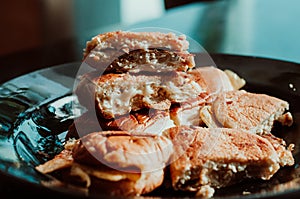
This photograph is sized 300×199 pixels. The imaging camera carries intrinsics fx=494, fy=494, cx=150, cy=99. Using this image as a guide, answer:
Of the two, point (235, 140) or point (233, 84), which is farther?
point (233, 84)

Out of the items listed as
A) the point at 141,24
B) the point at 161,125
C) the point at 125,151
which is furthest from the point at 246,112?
the point at 141,24

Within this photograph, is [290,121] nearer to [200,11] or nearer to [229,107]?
[229,107]

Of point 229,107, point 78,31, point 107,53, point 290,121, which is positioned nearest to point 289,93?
point 290,121

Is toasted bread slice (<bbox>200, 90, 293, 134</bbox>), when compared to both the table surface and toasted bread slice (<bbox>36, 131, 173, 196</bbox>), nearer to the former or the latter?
toasted bread slice (<bbox>36, 131, 173, 196</bbox>)

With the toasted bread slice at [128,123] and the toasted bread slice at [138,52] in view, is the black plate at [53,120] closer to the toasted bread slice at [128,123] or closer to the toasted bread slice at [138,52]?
the toasted bread slice at [128,123]

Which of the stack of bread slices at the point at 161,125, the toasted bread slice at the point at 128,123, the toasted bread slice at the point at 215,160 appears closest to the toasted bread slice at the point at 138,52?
the stack of bread slices at the point at 161,125
